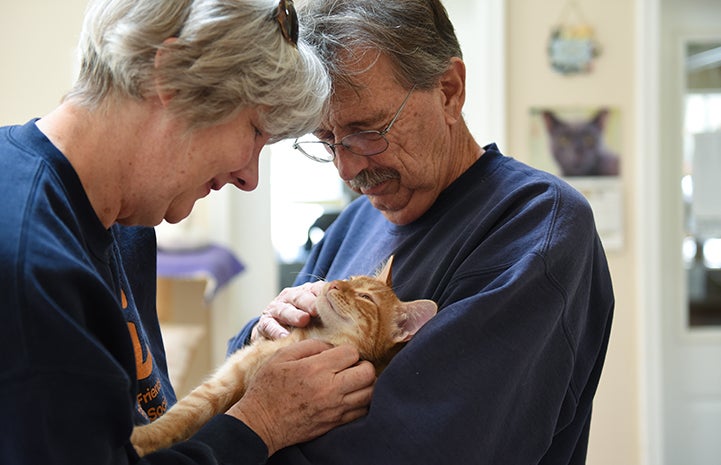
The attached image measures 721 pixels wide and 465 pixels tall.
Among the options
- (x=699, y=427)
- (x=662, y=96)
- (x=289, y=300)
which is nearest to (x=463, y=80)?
(x=289, y=300)

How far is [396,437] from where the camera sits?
43.6 inches

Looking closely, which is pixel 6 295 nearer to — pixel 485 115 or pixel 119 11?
pixel 119 11

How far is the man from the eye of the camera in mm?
1128

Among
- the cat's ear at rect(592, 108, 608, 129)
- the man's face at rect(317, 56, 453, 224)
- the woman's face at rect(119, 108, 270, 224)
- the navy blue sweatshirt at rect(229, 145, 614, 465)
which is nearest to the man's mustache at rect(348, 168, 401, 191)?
the man's face at rect(317, 56, 453, 224)

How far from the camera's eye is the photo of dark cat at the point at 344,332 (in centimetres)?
135

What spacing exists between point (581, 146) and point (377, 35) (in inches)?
95.5

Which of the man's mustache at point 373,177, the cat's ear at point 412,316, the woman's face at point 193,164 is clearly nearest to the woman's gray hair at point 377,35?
the man's mustache at point 373,177

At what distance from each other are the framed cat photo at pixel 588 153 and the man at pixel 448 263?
80.5 inches

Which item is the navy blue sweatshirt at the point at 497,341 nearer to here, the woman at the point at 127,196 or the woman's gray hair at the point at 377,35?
the woman at the point at 127,196

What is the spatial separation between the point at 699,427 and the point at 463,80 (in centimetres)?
295

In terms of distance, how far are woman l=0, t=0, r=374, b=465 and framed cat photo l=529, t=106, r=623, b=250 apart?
2.53m

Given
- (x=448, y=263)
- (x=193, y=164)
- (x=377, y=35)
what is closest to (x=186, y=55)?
(x=193, y=164)

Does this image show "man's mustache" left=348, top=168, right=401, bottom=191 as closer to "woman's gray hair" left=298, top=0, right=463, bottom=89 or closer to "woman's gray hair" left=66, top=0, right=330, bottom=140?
"woman's gray hair" left=298, top=0, right=463, bottom=89

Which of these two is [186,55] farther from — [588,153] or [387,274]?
[588,153]
